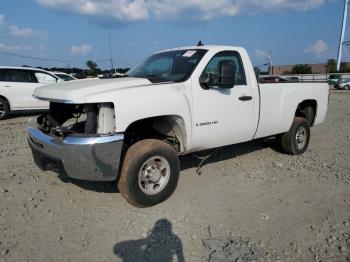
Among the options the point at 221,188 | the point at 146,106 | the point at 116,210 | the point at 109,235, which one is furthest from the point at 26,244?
the point at 221,188

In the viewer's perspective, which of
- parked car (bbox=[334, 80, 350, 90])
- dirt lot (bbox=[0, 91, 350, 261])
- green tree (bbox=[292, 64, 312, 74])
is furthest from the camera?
green tree (bbox=[292, 64, 312, 74])

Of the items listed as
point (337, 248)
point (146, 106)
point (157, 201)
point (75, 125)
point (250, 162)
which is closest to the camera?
point (337, 248)

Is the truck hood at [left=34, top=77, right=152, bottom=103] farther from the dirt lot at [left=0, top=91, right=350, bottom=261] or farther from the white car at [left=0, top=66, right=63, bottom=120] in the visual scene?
the white car at [left=0, top=66, right=63, bottom=120]

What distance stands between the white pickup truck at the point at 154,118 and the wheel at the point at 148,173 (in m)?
0.01

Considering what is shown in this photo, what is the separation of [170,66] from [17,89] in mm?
7983

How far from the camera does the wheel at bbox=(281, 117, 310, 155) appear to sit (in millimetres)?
6168

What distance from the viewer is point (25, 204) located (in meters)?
4.14

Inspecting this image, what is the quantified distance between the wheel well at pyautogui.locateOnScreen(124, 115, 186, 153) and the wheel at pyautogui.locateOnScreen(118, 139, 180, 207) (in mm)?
291

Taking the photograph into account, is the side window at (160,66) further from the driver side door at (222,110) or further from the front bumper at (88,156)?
the front bumper at (88,156)

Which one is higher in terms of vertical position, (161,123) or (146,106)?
(146,106)

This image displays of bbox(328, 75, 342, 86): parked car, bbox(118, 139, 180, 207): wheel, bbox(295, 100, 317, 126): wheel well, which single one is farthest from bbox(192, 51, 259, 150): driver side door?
bbox(328, 75, 342, 86): parked car

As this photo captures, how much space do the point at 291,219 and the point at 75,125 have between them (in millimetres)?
2934

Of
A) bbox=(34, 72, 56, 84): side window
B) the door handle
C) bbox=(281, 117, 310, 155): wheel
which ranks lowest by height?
bbox=(281, 117, 310, 155): wheel

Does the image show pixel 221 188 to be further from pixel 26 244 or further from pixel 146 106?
pixel 26 244
